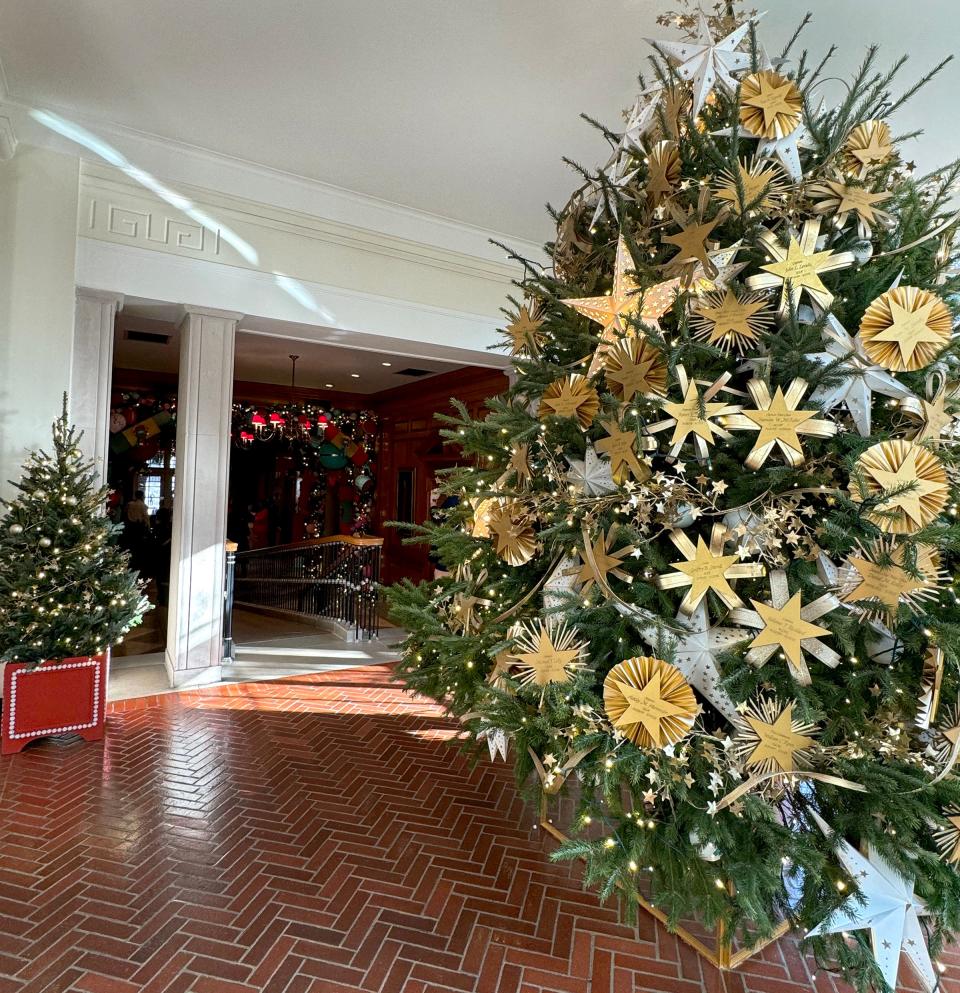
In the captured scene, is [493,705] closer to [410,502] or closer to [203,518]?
[203,518]

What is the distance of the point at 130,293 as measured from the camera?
201 inches

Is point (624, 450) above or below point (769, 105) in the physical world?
below

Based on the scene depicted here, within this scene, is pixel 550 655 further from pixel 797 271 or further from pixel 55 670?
pixel 55 670

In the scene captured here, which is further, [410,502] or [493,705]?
[410,502]

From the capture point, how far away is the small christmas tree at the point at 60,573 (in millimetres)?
3898

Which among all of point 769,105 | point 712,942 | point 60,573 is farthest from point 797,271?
point 60,573

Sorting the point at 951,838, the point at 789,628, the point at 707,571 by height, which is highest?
the point at 707,571

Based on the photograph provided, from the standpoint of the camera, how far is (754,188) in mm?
1750

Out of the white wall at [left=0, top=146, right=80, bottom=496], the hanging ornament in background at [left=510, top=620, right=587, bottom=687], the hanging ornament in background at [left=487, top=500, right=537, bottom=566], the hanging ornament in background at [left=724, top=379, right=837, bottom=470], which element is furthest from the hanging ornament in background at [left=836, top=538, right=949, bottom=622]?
the white wall at [left=0, top=146, right=80, bottom=496]

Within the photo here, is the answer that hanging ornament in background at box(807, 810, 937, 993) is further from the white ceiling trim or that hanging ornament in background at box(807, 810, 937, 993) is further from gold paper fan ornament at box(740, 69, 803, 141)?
the white ceiling trim

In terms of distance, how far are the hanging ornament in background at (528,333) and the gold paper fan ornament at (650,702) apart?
1127 millimetres

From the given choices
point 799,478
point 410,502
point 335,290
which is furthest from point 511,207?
point 410,502

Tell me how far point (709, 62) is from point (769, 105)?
29 centimetres

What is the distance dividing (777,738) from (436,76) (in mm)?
4465
